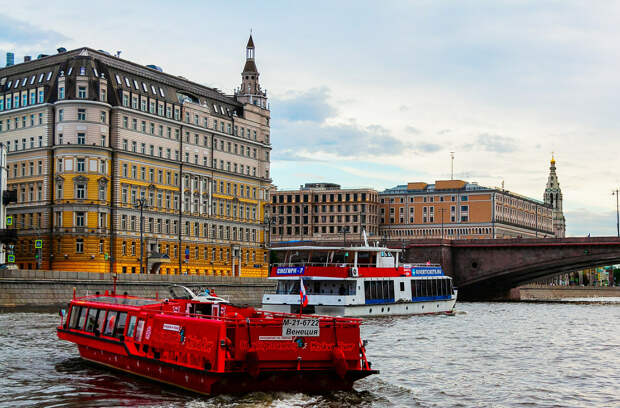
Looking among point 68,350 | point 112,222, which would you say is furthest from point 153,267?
point 68,350

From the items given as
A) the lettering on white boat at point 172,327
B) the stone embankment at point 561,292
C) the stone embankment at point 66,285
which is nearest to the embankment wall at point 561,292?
the stone embankment at point 561,292

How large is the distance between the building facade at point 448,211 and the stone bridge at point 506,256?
211 feet

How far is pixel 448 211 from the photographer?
569ft

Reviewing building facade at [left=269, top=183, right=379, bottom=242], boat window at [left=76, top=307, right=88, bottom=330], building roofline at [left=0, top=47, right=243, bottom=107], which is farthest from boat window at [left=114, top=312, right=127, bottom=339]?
building facade at [left=269, top=183, right=379, bottom=242]

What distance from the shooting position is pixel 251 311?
25453 mm

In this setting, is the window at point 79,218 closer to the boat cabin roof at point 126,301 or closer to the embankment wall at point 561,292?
the boat cabin roof at point 126,301

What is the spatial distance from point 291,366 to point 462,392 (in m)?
5.70

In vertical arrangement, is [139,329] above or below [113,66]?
below

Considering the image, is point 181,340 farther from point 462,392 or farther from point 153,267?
point 153,267

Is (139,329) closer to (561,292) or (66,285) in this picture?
(66,285)

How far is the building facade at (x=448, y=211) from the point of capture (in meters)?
170

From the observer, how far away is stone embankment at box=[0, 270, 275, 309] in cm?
5809

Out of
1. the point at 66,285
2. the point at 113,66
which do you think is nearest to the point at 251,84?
the point at 113,66

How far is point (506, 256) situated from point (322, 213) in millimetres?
80776
